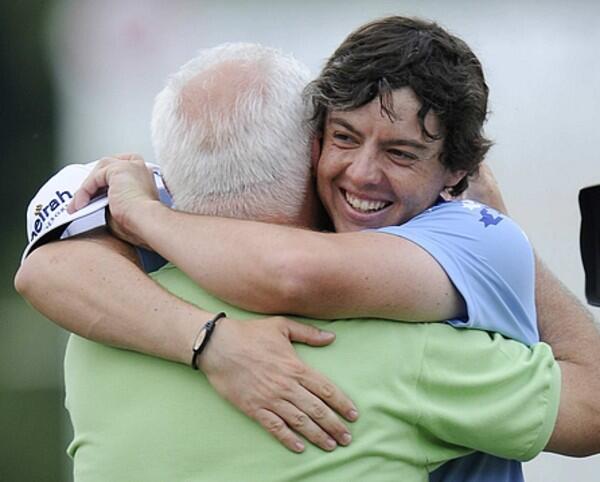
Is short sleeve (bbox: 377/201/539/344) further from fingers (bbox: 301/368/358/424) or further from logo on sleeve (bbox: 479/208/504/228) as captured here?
fingers (bbox: 301/368/358/424)

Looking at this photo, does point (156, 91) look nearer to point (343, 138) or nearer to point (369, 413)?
point (343, 138)

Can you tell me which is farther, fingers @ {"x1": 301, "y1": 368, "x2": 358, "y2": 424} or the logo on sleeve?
the logo on sleeve

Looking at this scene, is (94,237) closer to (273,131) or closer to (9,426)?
(273,131)

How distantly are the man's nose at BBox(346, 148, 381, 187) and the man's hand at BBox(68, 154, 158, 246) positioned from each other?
273 millimetres

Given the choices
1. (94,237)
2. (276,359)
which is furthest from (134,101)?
(276,359)

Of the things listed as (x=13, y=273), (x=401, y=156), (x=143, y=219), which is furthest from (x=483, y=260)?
(x=13, y=273)

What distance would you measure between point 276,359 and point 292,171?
0.86ft

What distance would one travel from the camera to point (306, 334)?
1.82 metres

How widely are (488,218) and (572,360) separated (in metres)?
0.26

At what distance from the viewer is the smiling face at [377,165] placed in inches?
78.5

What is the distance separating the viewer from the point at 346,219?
80.5 inches

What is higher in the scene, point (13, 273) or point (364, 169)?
point (364, 169)

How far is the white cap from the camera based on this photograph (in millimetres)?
2004

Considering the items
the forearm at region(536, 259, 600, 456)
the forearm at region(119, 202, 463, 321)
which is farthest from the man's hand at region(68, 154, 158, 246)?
the forearm at region(536, 259, 600, 456)
